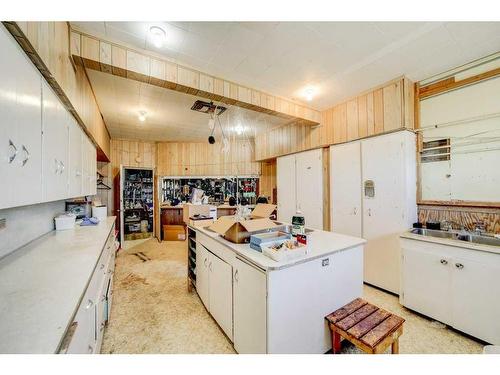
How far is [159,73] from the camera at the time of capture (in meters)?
2.20

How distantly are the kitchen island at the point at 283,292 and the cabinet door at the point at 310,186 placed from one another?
169 cm

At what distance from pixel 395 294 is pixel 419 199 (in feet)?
4.11

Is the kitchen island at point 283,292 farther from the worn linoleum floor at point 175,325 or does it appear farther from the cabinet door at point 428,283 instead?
the cabinet door at point 428,283

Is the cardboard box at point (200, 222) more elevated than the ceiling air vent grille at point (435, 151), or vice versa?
the ceiling air vent grille at point (435, 151)

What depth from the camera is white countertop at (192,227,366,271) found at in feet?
4.53

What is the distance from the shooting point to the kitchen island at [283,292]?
1.37 meters

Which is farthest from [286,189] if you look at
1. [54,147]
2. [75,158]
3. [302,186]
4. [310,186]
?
[54,147]

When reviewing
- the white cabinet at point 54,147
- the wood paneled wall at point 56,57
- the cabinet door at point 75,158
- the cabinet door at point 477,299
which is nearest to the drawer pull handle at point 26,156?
the white cabinet at point 54,147

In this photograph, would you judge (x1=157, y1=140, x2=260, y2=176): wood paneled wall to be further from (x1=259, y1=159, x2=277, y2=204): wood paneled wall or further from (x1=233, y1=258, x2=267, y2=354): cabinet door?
(x1=233, y1=258, x2=267, y2=354): cabinet door

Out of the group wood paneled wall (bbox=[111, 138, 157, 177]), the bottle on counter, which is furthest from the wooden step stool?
→ wood paneled wall (bbox=[111, 138, 157, 177])

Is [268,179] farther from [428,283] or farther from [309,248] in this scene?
[309,248]

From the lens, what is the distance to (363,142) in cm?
297

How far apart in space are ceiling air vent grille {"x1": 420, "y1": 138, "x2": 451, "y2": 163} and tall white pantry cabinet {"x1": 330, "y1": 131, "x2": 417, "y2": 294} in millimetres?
156

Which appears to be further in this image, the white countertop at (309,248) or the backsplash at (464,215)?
the backsplash at (464,215)
